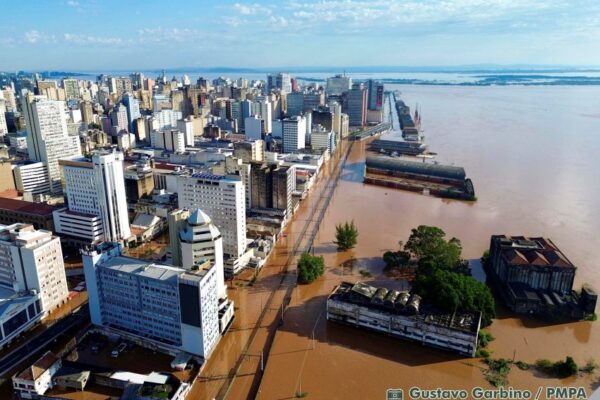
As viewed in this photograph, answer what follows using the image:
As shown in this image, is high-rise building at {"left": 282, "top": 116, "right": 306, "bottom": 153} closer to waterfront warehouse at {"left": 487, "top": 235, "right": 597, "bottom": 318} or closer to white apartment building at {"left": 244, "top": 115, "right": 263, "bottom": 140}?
white apartment building at {"left": 244, "top": 115, "right": 263, "bottom": 140}

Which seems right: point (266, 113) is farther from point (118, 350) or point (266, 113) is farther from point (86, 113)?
point (118, 350)

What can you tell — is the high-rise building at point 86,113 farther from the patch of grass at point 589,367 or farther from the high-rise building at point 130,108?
the patch of grass at point 589,367

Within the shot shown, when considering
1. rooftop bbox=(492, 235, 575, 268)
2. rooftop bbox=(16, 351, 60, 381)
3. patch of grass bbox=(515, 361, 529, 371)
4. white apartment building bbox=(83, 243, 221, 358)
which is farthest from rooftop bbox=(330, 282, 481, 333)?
rooftop bbox=(16, 351, 60, 381)

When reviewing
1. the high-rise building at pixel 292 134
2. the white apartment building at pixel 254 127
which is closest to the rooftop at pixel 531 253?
the high-rise building at pixel 292 134

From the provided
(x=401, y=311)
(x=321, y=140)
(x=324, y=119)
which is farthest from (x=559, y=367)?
(x=324, y=119)

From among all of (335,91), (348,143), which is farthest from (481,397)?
(335,91)
